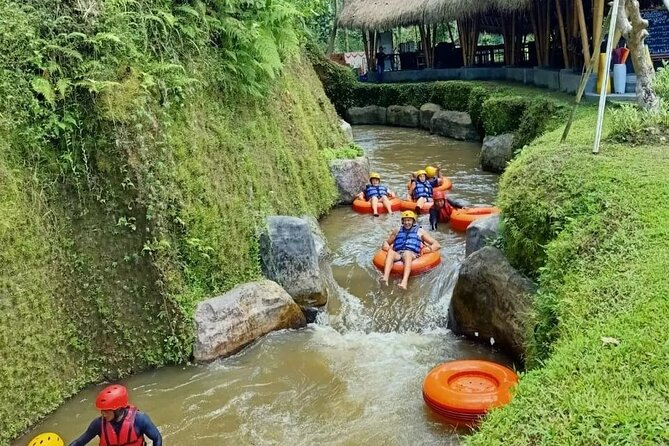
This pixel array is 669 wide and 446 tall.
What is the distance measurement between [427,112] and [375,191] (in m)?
10.8

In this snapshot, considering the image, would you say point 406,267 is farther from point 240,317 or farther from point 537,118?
point 537,118

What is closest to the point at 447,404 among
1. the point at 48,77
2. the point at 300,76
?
the point at 48,77

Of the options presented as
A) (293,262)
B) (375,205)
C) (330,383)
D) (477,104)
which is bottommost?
(330,383)

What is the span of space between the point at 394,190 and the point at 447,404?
371 inches

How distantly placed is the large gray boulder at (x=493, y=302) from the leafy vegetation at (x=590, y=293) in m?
0.19

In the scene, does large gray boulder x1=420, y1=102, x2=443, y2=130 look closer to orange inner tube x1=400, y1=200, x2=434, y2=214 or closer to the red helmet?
orange inner tube x1=400, y1=200, x2=434, y2=214

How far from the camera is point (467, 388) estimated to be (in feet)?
18.4

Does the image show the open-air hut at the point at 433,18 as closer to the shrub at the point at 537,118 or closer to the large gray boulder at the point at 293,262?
the shrub at the point at 537,118

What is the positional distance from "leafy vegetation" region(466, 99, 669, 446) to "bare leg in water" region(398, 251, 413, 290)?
2.03m

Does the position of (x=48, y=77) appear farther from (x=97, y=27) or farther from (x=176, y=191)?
(x=176, y=191)

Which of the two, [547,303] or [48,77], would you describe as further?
[48,77]

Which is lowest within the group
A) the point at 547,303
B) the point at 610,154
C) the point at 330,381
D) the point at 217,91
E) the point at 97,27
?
the point at 330,381

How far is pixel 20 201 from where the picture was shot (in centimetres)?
588

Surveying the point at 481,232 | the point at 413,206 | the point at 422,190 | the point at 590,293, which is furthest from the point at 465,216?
the point at 590,293
